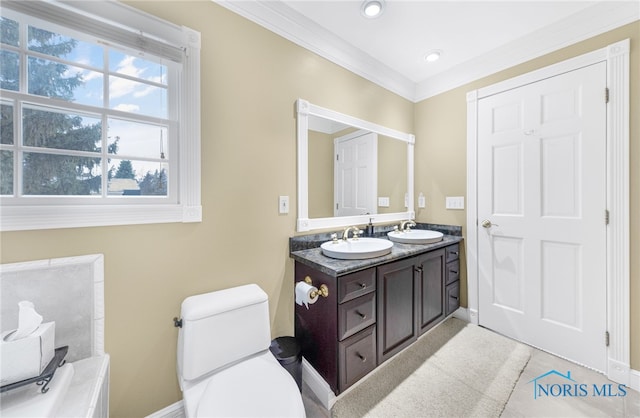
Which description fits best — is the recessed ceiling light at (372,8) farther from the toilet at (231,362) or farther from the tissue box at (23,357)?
the tissue box at (23,357)

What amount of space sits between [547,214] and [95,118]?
9.77 feet

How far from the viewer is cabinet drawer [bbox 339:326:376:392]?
1344 millimetres

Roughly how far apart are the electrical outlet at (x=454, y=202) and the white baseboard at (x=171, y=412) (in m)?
2.60

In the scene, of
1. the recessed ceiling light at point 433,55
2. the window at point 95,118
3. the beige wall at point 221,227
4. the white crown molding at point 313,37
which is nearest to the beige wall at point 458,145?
the beige wall at point 221,227

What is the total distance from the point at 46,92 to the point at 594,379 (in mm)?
3495

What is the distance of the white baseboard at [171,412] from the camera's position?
4.06 feet

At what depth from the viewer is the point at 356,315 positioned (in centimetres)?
140

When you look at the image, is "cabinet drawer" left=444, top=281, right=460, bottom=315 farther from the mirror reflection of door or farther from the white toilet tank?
the white toilet tank

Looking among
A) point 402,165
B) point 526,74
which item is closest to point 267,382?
point 402,165

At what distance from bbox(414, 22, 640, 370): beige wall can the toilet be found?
80.9 inches

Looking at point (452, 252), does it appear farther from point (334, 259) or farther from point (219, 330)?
point (219, 330)

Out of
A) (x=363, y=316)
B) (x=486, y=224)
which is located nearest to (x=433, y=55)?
(x=486, y=224)

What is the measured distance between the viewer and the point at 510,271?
2.05 metres

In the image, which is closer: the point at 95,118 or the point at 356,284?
the point at 95,118
